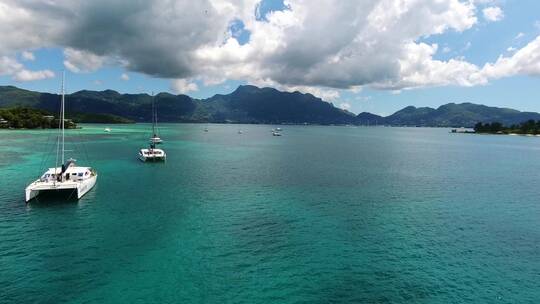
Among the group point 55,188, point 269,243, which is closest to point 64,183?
point 55,188

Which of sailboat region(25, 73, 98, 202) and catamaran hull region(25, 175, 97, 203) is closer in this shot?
catamaran hull region(25, 175, 97, 203)

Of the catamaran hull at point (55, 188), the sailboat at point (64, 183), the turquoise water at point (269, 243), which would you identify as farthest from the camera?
the sailboat at point (64, 183)

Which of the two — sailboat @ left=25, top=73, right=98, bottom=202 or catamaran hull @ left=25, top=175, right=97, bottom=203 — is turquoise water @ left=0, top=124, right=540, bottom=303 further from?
Result: sailboat @ left=25, top=73, right=98, bottom=202

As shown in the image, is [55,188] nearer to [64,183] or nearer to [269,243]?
[64,183]

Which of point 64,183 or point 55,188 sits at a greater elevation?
point 64,183

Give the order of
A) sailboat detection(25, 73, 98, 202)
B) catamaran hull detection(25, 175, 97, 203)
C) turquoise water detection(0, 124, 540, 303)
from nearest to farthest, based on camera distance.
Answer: turquoise water detection(0, 124, 540, 303) < catamaran hull detection(25, 175, 97, 203) < sailboat detection(25, 73, 98, 202)

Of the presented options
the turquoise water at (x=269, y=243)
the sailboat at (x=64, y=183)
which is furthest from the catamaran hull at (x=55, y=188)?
the turquoise water at (x=269, y=243)

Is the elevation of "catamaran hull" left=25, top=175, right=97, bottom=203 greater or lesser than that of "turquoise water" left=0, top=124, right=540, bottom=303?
A: greater

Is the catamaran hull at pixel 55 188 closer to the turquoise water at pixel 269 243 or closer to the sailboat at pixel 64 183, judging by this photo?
the sailboat at pixel 64 183

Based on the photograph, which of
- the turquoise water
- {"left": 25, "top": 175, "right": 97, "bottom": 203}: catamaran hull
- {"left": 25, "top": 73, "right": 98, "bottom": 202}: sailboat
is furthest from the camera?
{"left": 25, "top": 73, "right": 98, "bottom": 202}: sailboat

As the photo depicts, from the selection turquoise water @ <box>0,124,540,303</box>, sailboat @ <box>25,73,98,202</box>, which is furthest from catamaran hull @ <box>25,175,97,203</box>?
turquoise water @ <box>0,124,540,303</box>

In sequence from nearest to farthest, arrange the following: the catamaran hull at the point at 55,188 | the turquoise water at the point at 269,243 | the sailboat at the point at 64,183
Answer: the turquoise water at the point at 269,243 → the catamaran hull at the point at 55,188 → the sailboat at the point at 64,183
